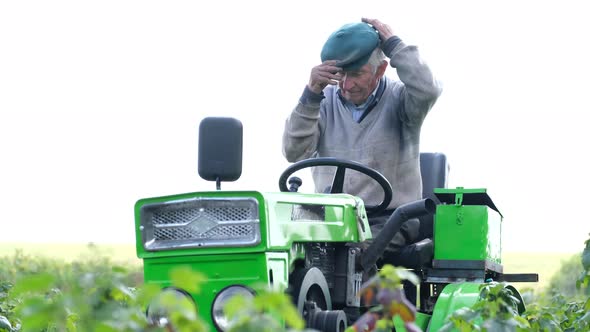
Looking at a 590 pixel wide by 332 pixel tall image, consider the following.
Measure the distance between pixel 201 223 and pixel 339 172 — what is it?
1037mm

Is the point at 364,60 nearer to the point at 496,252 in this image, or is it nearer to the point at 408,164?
the point at 408,164

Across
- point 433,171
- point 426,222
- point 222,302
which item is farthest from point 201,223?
point 433,171

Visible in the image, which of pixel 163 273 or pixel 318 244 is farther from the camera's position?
pixel 318 244

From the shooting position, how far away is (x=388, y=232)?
4855 mm

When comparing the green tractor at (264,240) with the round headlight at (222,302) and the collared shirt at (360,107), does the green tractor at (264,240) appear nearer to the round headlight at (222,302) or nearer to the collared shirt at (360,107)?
the round headlight at (222,302)

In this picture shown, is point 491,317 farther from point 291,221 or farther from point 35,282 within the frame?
point 35,282

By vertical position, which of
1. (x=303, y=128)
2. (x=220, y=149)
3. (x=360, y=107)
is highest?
(x=360, y=107)

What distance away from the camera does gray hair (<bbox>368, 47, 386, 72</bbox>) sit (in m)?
5.89

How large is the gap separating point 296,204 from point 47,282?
2468mm

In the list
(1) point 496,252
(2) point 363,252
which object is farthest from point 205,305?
(1) point 496,252

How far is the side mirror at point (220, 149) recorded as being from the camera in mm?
4363

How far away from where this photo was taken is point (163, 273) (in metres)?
4.31

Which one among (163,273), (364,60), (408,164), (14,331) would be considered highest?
(364,60)

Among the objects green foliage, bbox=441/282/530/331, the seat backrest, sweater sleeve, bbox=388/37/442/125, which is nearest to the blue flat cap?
sweater sleeve, bbox=388/37/442/125
